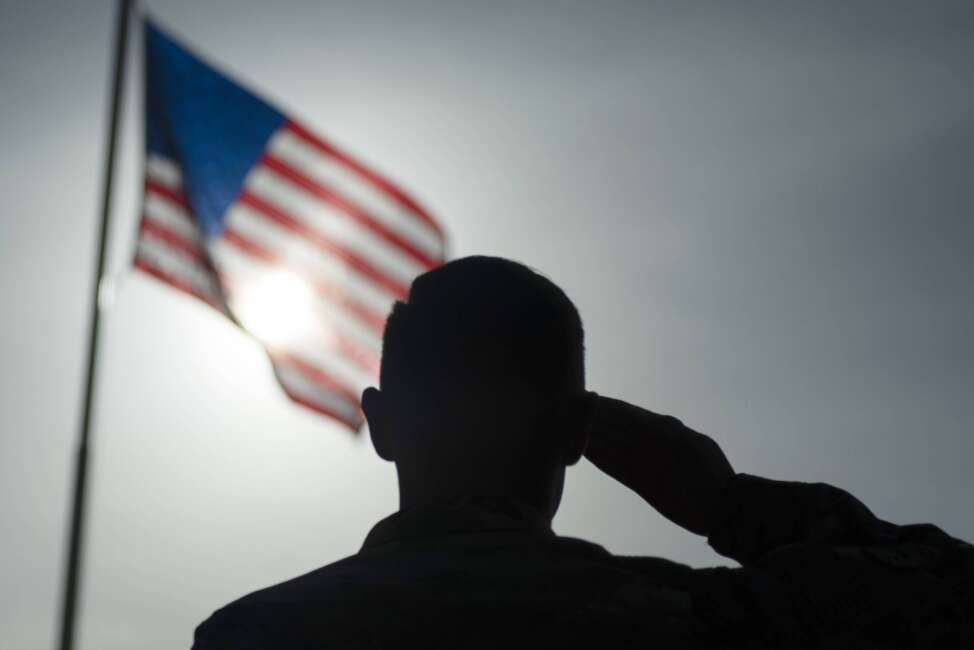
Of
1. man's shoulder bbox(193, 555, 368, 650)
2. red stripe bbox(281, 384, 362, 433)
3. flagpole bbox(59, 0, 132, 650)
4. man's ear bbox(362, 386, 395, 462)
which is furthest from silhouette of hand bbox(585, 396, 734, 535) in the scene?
red stripe bbox(281, 384, 362, 433)

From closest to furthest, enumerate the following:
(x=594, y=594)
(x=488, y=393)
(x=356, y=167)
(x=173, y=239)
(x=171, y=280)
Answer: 1. (x=594, y=594)
2. (x=488, y=393)
3. (x=171, y=280)
4. (x=173, y=239)
5. (x=356, y=167)

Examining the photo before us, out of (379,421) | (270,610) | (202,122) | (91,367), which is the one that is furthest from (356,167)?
(270,610)

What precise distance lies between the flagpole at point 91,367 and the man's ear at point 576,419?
6.53 metres

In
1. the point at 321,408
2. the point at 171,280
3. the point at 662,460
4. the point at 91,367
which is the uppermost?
the point at 171,280

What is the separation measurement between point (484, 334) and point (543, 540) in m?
0.34

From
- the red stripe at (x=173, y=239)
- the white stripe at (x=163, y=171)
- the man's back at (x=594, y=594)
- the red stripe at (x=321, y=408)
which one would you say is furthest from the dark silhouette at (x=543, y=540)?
the white stripe at (x=163, y=171)

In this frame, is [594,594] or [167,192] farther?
[167,192]

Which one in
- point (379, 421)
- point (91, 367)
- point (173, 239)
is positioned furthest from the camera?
point (173, 239)

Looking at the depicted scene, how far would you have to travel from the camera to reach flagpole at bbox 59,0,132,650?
24.7ft

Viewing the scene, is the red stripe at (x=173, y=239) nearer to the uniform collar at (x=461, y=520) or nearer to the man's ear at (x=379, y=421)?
the man's ear at (x=379, y=421)

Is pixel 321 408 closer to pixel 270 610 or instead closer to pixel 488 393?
pixel 488 393

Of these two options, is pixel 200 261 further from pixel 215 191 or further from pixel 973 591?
pixel 973 591

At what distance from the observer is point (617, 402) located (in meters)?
1.81

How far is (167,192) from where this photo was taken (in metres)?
9.05
